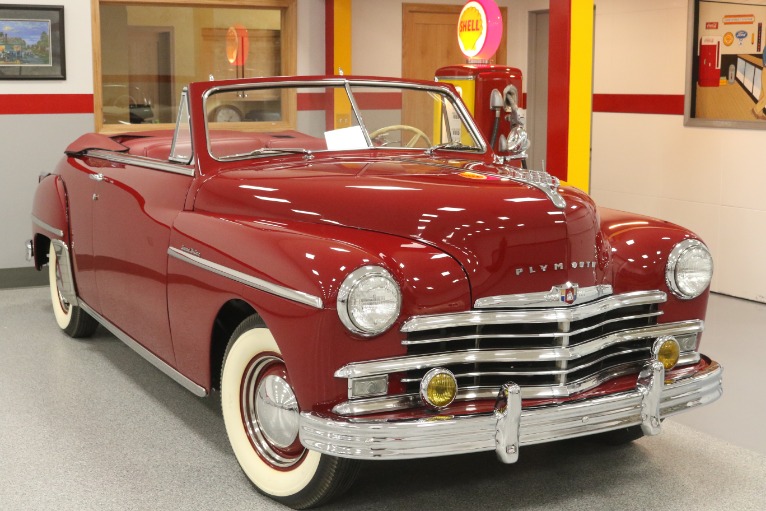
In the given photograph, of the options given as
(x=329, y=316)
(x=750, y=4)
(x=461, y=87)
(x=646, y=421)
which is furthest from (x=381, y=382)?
(x=750, y=4)

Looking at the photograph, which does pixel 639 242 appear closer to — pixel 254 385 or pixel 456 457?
pixel 456 457

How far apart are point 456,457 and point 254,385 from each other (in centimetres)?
89

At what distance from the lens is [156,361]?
13.6 feet

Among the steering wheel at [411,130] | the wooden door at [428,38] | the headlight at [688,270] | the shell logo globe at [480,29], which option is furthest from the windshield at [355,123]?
the wooden door at [428,38]

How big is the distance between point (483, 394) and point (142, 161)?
216cm

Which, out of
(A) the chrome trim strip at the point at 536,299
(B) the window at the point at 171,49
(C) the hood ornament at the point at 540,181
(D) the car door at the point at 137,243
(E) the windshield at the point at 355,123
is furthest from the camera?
(B) the window at the point at 171,49

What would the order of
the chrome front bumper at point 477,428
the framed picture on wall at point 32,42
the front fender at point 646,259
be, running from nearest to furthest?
the chrome front bumper at point 477,428 → the front fender at point 646,259 → the framed picture on wall at point 32,42

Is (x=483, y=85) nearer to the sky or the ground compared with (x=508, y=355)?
nearer to the sky

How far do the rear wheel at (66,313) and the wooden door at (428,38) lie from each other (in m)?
4.47

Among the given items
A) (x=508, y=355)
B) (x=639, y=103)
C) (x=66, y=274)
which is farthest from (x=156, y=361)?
(x=639, y=103)

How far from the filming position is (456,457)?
12.5 ft

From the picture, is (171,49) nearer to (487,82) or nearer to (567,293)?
(487,82)

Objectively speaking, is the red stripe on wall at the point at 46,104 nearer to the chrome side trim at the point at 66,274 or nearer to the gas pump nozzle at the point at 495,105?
the chrome side trim at the point at 66,274

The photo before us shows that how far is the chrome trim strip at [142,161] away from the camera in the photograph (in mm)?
4035
